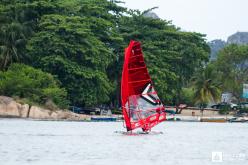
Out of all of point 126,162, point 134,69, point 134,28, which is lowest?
point 126,162

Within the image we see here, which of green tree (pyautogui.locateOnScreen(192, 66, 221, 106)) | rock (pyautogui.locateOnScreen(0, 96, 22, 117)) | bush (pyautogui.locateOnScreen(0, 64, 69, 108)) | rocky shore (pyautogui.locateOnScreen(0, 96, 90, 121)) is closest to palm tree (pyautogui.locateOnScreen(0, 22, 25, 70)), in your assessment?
bush (pyautogui.locateOnScreen(0, 64, 69, 108))

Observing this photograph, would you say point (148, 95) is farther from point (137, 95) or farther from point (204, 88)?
point (204, 88)

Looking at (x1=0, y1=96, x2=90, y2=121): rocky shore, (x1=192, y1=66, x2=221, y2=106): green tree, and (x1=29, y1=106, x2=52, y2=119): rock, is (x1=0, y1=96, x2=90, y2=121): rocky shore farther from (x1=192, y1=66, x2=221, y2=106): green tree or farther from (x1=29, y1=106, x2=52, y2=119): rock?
(x1=192, y1=66, x2=221, y2=106): green tree

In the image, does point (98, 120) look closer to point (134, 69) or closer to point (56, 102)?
point (56, 102)

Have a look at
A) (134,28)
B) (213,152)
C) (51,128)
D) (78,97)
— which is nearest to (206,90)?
(134,28)

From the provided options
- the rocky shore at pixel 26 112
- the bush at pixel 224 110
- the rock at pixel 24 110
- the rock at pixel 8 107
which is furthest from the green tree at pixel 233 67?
the rock at pixel 8 107

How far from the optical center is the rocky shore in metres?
78.9

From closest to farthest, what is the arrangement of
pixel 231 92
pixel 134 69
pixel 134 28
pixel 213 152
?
pixel 213 152
pixel 134 69
pixel 134 28
pixel 231 92

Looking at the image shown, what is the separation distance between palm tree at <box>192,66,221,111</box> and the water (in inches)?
2036

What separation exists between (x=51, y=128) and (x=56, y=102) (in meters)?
20.0

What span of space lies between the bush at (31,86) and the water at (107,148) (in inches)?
735

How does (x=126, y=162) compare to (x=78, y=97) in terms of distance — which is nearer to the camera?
(x=126, y=162)

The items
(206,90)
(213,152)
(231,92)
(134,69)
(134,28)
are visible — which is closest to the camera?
(213,152)

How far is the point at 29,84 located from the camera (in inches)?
3248
